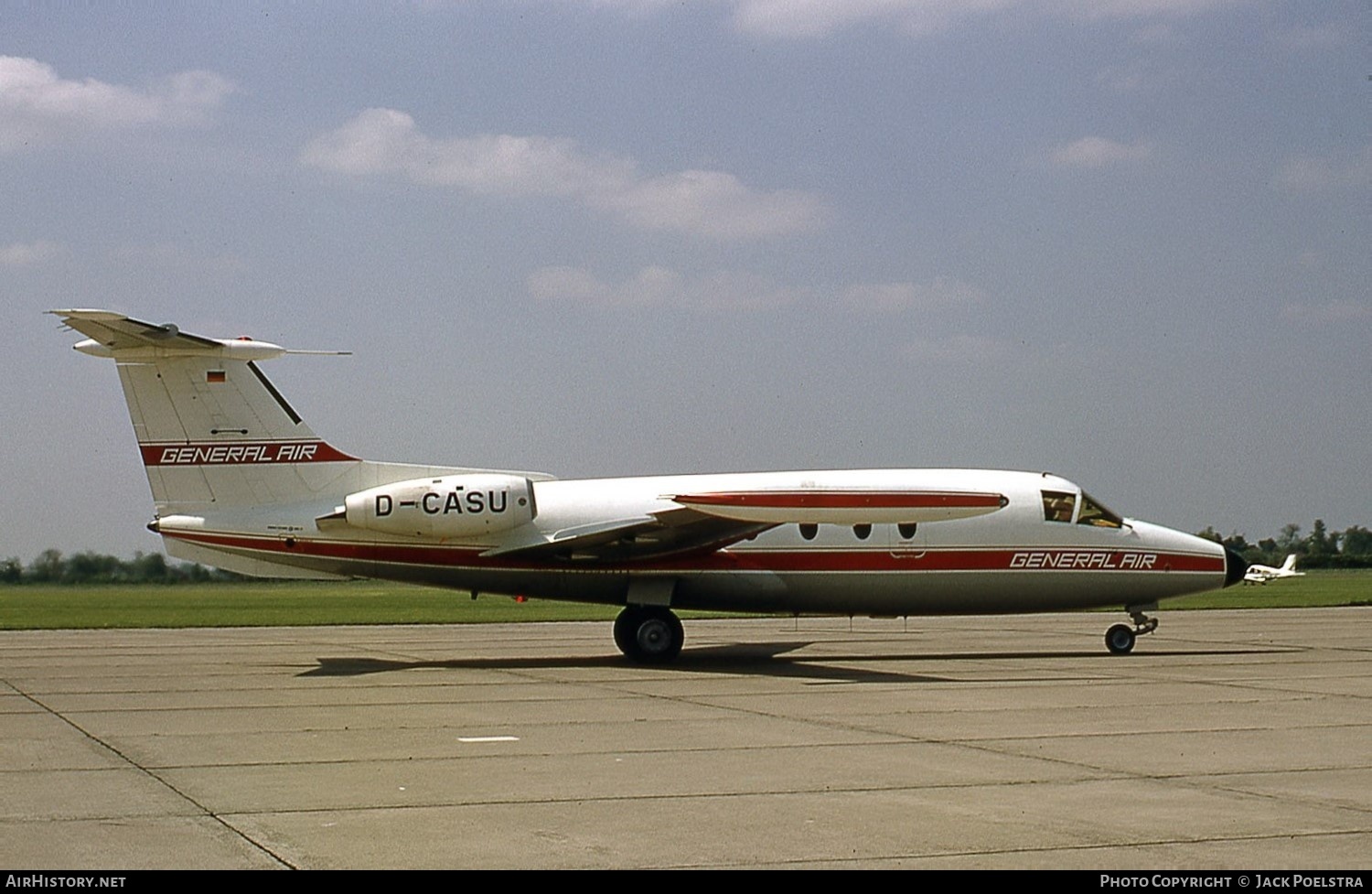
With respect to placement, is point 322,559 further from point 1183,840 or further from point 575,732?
point 1183,840

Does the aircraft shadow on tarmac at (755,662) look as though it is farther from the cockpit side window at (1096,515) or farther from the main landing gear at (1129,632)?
the cockpit side window at (1096,515)

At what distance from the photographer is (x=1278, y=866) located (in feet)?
25.9

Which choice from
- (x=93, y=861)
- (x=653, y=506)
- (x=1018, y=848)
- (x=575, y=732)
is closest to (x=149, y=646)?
(x=653, y=506)

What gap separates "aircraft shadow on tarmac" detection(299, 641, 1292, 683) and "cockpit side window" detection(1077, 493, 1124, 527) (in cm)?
214

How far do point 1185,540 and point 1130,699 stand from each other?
26.0 ft

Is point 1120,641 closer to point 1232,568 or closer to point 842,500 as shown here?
point 1232,568

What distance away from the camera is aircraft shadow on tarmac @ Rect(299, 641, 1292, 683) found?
20750 millimetres

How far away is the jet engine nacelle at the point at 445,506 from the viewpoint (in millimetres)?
21141

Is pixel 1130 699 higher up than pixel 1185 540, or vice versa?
pixel 1185 540

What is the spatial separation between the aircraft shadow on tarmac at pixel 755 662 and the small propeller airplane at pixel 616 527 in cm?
79

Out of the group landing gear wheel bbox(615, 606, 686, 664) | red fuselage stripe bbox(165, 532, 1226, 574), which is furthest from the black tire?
red fuselage stripe bbox(165, 532, 1226, 574)

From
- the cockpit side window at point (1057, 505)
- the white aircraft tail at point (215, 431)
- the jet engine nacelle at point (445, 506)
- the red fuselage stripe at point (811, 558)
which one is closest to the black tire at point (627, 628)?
the red fuselage stripe at point (811, 558)

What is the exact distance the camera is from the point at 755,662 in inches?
906

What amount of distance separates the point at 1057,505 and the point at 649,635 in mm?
6851
